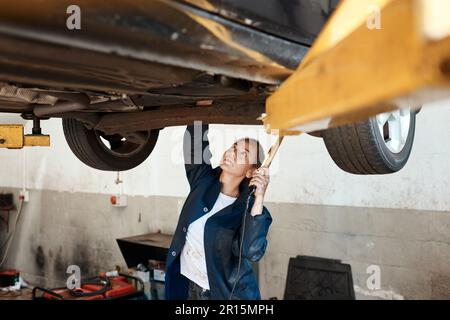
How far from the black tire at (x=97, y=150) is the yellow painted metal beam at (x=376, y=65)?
1.97 m

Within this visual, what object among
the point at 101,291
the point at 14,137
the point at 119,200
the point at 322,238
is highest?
the point at 14,137

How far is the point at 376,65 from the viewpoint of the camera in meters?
0.52

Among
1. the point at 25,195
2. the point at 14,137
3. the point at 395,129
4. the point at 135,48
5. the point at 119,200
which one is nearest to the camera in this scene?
the point at 135,48

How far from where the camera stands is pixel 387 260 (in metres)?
3.17

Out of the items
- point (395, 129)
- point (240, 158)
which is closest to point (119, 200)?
point (240, 158)

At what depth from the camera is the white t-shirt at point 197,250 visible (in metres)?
2.12

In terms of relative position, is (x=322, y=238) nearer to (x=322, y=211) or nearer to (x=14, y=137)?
(x=322, y=211)

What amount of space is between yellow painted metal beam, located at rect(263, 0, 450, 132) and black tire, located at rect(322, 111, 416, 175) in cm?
94

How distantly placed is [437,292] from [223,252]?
72.1 inches

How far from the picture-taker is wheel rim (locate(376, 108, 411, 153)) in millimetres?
1833

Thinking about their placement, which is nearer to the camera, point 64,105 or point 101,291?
point 64,105

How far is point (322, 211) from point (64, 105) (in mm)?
2403
